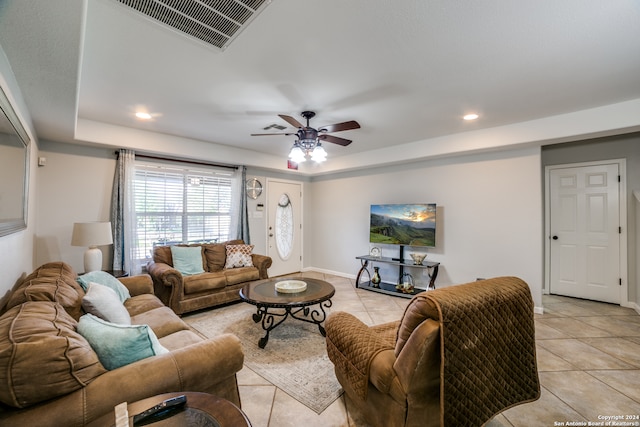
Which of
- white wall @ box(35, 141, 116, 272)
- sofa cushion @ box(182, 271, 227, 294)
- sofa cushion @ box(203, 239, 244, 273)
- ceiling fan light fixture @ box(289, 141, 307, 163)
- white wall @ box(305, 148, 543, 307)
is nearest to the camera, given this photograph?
ceiling fan light fixture @ box(289, 141, 307, 163)

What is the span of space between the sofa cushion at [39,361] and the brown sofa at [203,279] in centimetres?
230

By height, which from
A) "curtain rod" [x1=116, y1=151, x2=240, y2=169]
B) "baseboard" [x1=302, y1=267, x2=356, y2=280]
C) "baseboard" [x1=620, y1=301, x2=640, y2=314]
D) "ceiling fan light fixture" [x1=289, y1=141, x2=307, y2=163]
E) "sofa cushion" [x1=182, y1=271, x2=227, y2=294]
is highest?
"curtain rod" [x1=116, y1=151, x2=240, y2=169]

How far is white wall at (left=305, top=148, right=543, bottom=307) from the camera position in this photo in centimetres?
374

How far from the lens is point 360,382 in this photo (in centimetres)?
161

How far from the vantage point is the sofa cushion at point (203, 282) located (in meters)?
3.59

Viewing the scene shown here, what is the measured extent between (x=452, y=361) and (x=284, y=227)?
4.99 m

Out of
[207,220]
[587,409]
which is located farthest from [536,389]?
[207,220]

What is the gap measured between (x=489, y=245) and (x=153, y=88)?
4677mm

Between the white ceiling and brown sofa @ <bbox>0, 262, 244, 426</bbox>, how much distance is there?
142 cm

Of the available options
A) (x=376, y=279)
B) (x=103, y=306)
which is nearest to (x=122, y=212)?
(x=103, y=306)

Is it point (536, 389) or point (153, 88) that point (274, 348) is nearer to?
point (536, 389)

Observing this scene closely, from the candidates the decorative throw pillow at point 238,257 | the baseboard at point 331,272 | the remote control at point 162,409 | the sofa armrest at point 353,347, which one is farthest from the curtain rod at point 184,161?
the remote control at point 162,409

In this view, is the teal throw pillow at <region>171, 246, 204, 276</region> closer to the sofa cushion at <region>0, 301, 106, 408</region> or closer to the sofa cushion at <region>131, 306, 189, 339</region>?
the sofa cushion at <region>131, 306, 189, 339</region>

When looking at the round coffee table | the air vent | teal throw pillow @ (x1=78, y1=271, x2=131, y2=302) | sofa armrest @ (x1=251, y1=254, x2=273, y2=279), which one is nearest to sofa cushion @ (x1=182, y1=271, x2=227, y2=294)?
sofa armrest @ (x1=251, y1=254, x2=273, y2=279)
